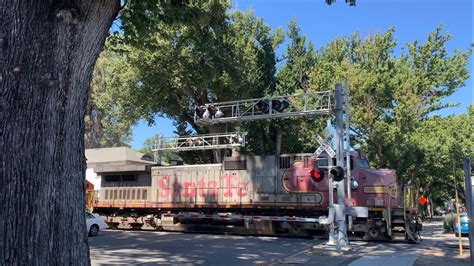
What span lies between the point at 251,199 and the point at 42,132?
18354mm

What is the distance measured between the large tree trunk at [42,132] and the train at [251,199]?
47.8ft

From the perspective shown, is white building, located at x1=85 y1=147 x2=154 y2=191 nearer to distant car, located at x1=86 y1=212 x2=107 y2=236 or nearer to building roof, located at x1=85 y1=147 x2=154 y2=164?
building roof, located at x1=85 y1=147 x2=154 y2=164

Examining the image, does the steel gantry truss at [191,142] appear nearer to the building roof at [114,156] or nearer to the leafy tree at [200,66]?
the leafy tree at [200,66]

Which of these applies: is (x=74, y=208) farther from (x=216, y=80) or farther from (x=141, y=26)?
(x=216, y=80)

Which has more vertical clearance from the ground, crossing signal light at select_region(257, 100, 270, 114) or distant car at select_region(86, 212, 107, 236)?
crossing signal light at select_region(257, 100, 270, 114)

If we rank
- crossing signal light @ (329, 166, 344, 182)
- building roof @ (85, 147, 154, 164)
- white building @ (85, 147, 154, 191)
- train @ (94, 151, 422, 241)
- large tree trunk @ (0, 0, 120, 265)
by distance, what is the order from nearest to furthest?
1. large tree trunk @ (0, 0, 120, 265)
2. crossing signal light @ (329, 166, 344, 182)
3. train @ (94, 151, 422, 241)
4. white building @ (85, 147, 154, 191)
5. building roof @ (85, 147, 154, 164)

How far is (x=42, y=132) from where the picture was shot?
4.19 meters

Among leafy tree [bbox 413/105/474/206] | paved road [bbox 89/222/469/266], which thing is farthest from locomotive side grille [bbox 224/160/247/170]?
leafy tree [bbox 413/105/474/206]

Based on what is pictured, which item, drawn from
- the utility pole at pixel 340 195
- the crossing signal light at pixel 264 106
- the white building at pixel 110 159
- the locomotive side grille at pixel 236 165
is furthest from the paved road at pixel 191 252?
the white building at pixel 110 159

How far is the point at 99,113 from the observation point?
4703 cm

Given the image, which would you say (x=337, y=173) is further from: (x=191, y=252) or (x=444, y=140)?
(x=444, y=140)

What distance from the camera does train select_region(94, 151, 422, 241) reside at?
65.3 ft

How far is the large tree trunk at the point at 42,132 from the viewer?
3947mm

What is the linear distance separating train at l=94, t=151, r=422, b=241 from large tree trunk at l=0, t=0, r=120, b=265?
14579mm
